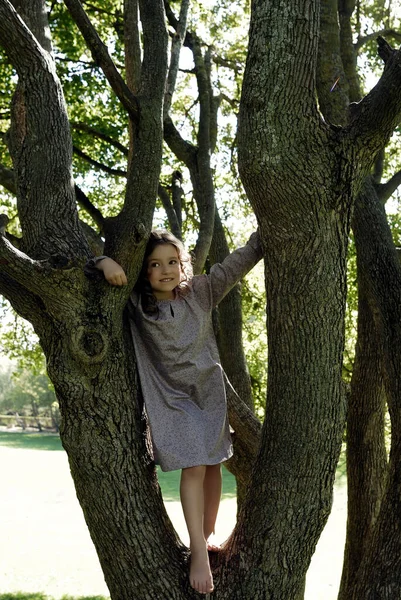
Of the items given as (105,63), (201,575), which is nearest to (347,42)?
(105,63)

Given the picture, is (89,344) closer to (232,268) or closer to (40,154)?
(232,268)

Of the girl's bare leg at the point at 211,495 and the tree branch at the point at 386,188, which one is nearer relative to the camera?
the girl's bare leg at the point at 211,495

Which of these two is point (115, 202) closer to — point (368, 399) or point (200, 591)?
point (368, 399)

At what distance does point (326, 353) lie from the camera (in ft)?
9.27

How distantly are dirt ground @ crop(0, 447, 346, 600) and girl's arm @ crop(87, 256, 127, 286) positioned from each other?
6859 mm

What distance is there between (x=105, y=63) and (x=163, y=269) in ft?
4.39

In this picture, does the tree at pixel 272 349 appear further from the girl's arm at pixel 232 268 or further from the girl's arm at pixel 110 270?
the girl's arm at pixel 232 268

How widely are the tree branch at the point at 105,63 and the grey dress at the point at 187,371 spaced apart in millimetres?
968

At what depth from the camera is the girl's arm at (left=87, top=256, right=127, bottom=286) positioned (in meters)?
2.93

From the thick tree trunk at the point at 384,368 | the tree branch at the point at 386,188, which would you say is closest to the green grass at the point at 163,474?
the thick tree trunk at the point at 384,368

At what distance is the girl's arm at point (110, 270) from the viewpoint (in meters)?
2.93

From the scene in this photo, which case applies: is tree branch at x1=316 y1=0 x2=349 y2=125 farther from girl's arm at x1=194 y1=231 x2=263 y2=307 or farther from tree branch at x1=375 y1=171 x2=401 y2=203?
girl's arm at x1=194 y1=231 x2=263 y2=307

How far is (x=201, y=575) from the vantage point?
278cm

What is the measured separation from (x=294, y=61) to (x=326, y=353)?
119 centimetres
